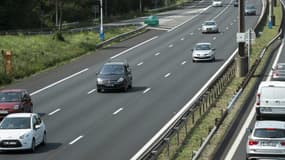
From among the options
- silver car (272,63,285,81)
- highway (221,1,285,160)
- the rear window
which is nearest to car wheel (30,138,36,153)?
highway (221,1,285,160)

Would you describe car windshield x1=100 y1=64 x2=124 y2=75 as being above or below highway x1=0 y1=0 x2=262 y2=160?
above

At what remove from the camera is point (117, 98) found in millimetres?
43031

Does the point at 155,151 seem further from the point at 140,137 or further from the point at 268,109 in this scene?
the point at 268,109

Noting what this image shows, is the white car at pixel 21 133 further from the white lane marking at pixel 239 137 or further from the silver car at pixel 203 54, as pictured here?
the silver car at pixel 203 54

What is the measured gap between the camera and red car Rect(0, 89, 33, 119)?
3488 centimetres

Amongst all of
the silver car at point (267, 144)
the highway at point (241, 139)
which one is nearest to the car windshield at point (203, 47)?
the highway at point (241, 139)

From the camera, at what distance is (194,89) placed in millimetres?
44969

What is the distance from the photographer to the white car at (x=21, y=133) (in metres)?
27.5

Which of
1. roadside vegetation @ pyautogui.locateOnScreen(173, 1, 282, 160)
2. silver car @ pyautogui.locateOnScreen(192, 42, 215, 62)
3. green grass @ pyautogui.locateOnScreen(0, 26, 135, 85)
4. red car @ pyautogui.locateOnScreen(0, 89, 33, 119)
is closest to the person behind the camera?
roadside vegetation @ pyautogui.locateOnScreen(173, 1, 282, 160)

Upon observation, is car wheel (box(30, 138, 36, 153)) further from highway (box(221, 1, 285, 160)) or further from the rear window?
the rear window

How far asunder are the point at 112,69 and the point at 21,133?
19677 millimetres

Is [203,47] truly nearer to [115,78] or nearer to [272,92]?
[115,78]

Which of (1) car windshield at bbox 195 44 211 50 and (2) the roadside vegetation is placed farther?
(1) car windshield at bbox 195 44 211 50

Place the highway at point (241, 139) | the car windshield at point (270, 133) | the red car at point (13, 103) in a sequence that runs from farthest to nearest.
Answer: the red car at point (13, 103) → the highway at point (241, 139) → the car windshield at point (270, 133)
